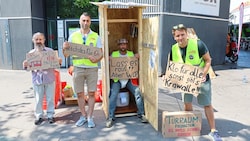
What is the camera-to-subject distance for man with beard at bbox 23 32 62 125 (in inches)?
157

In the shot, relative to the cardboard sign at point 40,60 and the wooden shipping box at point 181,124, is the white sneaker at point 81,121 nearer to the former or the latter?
the cardboard sign at point 40,60

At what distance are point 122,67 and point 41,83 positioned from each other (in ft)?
4.63

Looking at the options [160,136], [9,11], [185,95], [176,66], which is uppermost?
[9,11]

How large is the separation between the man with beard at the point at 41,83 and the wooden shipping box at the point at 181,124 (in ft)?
6.56

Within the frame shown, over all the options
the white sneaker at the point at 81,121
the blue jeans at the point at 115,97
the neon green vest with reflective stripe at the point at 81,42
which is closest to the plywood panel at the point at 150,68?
the blue jeans at the point at 115,97

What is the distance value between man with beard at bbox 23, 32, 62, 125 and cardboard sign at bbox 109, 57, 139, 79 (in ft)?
3.49

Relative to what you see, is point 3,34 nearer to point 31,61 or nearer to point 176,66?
point 31,61

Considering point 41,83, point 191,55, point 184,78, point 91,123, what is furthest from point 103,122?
point 191,55

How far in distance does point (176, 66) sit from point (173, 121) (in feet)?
2.79

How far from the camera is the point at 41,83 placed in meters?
4.05

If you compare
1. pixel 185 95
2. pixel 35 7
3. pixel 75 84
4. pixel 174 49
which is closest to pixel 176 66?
pixel 174 49

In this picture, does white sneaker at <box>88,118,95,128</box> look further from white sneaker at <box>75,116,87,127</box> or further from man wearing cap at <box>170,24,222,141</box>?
man wearing cap at <box>170,24,222,141</box>

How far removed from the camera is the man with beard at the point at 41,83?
13.1ft

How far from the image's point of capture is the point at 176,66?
3.59 m
